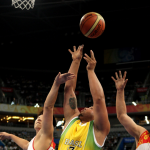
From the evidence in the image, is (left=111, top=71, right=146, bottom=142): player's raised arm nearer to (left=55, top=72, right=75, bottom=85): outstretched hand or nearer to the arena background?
(left=55, top=72, right=75, bottom=85): outstretched hand

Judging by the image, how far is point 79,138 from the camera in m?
2.65

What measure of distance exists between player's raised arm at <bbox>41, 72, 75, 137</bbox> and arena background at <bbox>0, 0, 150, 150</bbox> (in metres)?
16.1

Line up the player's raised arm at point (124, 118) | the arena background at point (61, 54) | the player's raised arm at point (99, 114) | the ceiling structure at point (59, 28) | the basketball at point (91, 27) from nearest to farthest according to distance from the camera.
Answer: the player's raised arm at point (99, 114) < the player's raised arm at point (124, 118) < the basketball at point (91, 27) < the ceiling structure at point (59, 28) < the arena background at point (61, 54)

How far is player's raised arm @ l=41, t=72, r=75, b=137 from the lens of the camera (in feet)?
8.90

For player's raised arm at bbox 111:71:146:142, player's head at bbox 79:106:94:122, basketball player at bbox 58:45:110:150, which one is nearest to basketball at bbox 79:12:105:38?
player's raised arm at bbox 111:71:146:142

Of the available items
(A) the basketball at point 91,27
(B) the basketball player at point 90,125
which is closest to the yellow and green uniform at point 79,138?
(B) the basketball player at point 90,125

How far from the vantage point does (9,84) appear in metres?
26.8

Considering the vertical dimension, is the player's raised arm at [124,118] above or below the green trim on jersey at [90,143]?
above

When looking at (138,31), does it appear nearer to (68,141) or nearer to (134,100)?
(134,100)

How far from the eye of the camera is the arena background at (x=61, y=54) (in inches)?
807

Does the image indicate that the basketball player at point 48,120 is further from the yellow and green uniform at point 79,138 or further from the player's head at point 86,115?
the player's head at point 86,115

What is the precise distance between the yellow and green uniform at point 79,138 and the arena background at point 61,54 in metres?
16.3

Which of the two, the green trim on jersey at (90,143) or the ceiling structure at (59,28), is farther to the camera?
the ceiling structure at (59,28)

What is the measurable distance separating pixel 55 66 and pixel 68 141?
2834 centimetres
